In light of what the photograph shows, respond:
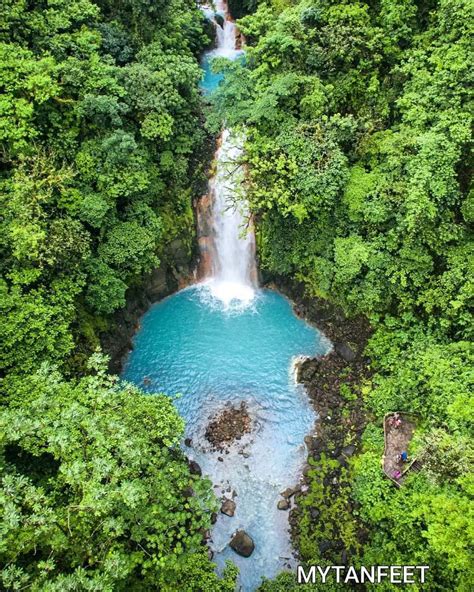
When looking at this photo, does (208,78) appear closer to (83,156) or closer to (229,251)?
(229,251)

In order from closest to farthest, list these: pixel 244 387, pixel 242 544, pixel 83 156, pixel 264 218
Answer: pixel 242 544 → pixel 83 156 → pixel 244 387 → pixel 264 218

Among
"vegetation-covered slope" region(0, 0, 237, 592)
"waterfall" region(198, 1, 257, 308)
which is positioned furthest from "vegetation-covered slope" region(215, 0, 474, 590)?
"vegetation-covered slope" region(0, 0, 237, 592)

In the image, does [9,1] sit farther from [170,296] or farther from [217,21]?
[217,21]

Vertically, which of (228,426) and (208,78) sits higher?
(208,78)

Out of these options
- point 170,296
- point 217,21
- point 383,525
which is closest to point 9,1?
point 170,296

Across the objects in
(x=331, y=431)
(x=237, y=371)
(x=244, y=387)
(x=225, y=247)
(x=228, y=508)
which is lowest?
(x=228, y=508)

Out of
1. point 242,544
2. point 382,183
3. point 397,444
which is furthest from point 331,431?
point 382,183

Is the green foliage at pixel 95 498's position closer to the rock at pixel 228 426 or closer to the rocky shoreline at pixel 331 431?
the rocky shoreline at pixel 331 431

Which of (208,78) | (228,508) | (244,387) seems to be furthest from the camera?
(208,78)

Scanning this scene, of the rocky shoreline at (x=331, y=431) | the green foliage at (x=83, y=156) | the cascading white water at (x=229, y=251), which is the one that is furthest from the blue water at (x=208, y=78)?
the rocky shoreline at (x=331, y=431)
